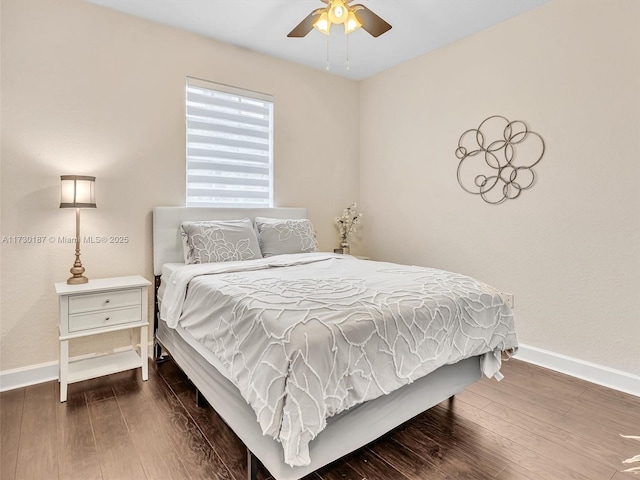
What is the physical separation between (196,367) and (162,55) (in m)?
2.54

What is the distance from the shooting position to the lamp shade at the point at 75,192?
2354 millimetres

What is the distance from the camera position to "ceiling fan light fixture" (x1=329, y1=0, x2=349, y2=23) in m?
2.13

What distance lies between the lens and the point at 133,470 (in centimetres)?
158

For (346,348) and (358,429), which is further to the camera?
(358,429)

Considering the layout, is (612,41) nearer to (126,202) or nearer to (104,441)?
(126,202)

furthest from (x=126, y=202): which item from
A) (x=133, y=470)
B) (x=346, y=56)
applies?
(x=346, y=56)

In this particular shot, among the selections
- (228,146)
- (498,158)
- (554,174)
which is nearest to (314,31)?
(228,146)

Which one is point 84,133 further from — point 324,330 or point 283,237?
point 324,330

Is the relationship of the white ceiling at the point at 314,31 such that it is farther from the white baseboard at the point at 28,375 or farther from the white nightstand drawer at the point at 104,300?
the white baseboard at the point at 28,375

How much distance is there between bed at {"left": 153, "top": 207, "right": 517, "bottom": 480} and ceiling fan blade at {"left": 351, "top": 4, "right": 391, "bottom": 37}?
64.0 inches

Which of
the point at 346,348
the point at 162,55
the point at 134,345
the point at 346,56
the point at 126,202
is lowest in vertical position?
the point at 134,345

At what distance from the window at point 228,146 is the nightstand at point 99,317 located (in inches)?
40.1

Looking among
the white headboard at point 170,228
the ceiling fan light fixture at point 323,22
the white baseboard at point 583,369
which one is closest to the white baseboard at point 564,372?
the white baseboard at point 583,369

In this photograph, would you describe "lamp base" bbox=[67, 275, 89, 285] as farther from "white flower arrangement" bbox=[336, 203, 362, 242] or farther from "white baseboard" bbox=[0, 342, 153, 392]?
"white flower arrangement" bbox=[336, 203, 362, 242]
